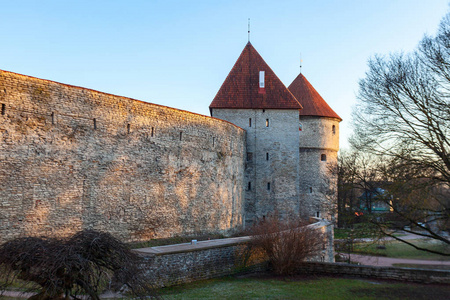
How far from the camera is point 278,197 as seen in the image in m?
25.2

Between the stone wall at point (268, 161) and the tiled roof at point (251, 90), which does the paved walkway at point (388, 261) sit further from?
the tiled roof at point (251, 90)

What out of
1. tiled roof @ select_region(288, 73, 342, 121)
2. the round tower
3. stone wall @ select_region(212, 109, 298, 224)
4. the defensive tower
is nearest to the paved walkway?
the round tower

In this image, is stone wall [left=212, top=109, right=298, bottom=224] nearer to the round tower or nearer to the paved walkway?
the round tower

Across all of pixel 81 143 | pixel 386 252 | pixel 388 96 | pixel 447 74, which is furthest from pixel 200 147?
pixel 386 252

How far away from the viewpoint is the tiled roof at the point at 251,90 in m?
25.4

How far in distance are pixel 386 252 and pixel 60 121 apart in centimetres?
2559

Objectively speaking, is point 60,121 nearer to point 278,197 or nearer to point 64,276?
point 64,276

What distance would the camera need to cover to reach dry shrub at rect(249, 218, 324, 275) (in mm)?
13805

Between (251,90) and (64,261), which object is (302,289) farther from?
(251,90)

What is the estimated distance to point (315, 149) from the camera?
29.2 m

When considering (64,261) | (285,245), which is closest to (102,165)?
(285,245)

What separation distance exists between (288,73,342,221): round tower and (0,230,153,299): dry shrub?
74.2 feet

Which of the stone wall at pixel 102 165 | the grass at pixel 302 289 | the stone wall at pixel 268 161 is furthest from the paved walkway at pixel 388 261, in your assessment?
the grass at pixel 302 289

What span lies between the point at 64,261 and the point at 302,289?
7.87 metres
